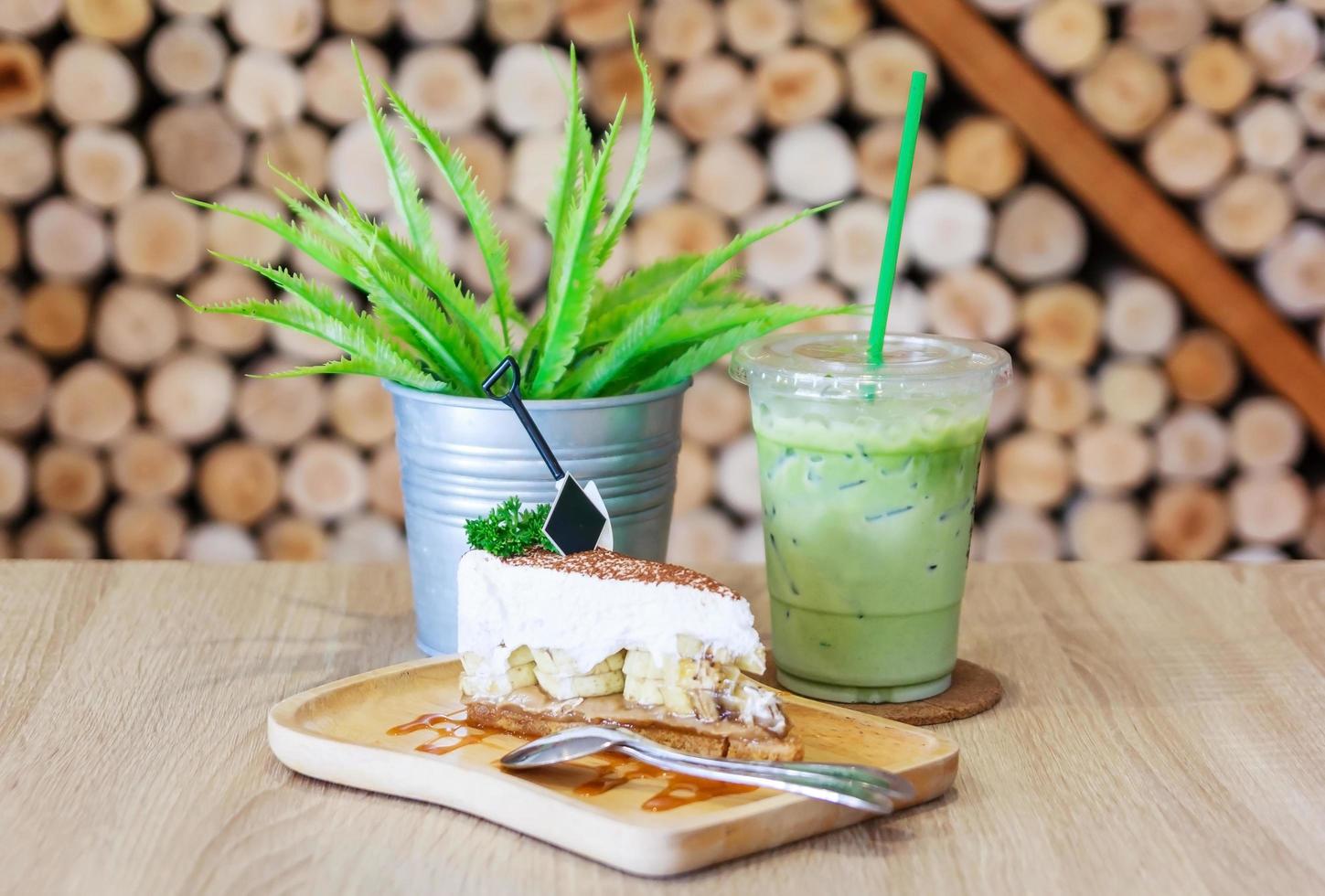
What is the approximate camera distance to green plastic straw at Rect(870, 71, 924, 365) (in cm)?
99

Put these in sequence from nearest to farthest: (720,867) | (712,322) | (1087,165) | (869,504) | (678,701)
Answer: (720,867) → (678,701) → (869,504) → (712,322) → (1087,165)

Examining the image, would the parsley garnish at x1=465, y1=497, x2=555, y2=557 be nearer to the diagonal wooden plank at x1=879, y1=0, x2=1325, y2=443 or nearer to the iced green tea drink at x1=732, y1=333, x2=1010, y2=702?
the iced green tea drink at x1=732, y1=333, x2=1010, y2=702

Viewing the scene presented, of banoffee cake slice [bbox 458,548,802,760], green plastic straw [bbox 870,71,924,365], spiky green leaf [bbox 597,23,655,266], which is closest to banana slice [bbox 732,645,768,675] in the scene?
banoffee cake slice [bbox 458,548,802,760]

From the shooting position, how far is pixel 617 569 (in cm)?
93

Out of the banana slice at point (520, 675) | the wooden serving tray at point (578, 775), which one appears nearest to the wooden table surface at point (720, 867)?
the wooden serving tray at point (578, 775)

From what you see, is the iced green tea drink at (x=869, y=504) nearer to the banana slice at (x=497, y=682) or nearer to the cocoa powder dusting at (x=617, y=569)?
the cocoa powder dusting at (x=617, y=569)

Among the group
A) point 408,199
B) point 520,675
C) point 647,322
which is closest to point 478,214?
point 408,199

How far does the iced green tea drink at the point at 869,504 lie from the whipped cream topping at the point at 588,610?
0.13 meters

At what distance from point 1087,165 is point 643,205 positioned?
1.92 ft

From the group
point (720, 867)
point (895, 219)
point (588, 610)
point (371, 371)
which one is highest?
point (895, 219)

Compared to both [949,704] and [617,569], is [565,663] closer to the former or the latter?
[617,569]

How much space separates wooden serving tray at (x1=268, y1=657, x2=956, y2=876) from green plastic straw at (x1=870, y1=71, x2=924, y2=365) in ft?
0.87

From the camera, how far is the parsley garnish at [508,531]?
97cm

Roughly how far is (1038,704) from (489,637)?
1.34 feet
